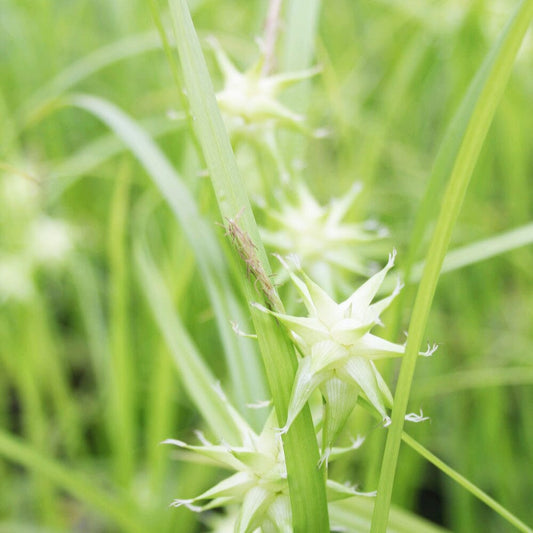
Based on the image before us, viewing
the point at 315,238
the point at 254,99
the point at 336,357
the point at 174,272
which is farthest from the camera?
the point at 174,272

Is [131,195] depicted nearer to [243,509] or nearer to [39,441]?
[39,441]

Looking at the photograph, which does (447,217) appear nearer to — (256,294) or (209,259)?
(256,294)

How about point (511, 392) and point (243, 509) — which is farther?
point (511, 392)

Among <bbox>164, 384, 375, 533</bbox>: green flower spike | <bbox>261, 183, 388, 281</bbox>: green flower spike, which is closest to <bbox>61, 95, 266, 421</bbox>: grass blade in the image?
<bbox>261, 183, 388, 281</bbox>: green flower spike

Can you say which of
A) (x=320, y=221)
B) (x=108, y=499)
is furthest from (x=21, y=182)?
(x=320, y=221)

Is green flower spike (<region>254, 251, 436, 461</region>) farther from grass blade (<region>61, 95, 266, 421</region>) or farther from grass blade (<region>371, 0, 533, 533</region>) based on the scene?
grass blade (<region>61, 95, 266, 421</region>)

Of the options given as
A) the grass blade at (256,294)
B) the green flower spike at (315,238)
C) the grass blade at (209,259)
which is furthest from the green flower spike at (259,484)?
the green flower spike at (315,238)

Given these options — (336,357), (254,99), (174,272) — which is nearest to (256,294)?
(336,357)
